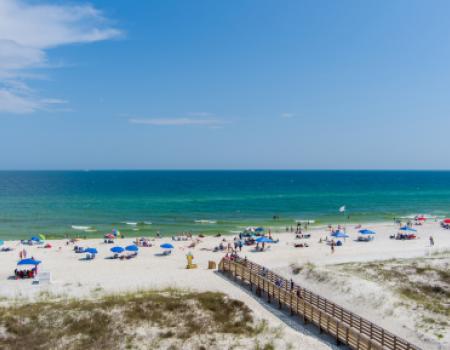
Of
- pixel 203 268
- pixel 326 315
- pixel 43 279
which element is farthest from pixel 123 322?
pixel 203 268

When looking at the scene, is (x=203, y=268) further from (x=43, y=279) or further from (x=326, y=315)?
(x=326, y=315)

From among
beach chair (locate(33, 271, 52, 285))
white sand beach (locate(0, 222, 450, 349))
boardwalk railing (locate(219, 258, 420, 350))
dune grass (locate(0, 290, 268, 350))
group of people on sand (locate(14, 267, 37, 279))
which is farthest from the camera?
group of people on sand (locate(14, 267, 37, 279))

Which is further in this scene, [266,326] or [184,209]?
[184,209]

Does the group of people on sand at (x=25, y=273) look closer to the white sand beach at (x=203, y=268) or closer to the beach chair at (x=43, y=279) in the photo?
the white sand beach at (x=203, y=268)

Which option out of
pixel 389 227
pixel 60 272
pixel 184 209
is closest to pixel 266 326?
pixel 60 272

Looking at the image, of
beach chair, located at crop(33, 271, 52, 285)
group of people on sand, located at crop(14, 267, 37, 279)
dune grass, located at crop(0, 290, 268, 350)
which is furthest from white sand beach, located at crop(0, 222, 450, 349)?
dune grass, located at crop(0, 290, 268, 350)

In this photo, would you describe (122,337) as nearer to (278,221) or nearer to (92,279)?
(92,279)

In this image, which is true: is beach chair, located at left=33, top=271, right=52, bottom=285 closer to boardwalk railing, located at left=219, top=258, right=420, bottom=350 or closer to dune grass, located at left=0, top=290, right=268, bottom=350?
dune grass, located at left=0, top=290, right=268, bottom=350
